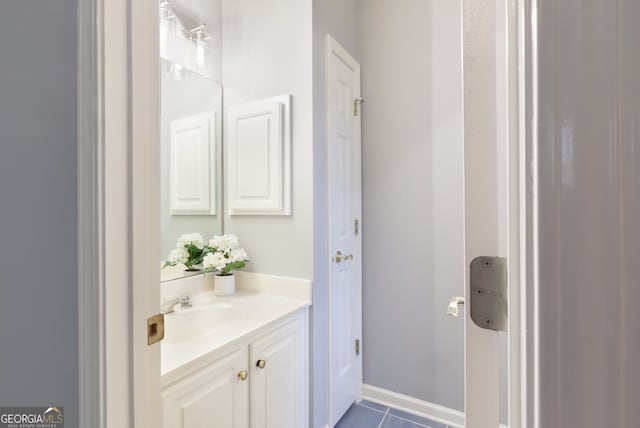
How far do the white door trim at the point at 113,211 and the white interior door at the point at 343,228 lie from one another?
113 cm

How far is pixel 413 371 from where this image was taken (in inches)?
72.6

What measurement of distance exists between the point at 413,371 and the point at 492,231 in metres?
1.73

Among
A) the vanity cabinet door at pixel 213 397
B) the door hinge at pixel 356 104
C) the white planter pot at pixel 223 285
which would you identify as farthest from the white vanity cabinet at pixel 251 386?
the door hinge at pixel 356 104

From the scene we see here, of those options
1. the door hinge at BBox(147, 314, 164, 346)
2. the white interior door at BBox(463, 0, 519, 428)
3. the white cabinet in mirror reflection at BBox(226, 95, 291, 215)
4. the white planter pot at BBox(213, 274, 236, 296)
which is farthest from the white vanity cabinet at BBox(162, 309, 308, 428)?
the white interior door at BBox(463, 0, 519, 428)

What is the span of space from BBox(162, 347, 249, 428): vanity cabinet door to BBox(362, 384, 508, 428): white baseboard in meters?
1.11

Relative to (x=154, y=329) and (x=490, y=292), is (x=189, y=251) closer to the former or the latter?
(x=154, y=329)

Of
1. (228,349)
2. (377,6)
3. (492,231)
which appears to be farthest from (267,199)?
(377,6)

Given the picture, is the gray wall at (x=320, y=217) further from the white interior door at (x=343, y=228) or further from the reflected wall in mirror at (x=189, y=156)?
the reflected wall in mirror at (x=189, y=156)

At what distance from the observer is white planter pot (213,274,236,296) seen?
5.34 ft

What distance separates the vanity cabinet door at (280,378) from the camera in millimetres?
1186

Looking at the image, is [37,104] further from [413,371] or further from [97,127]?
[413,371]
